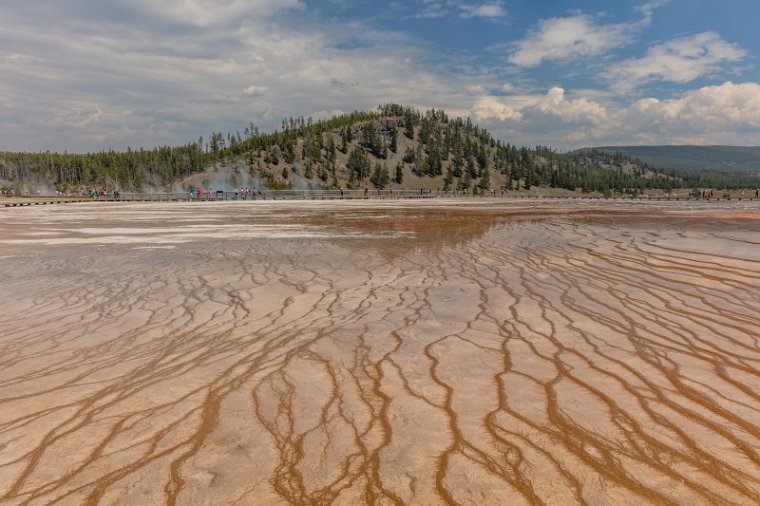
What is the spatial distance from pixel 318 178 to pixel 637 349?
104m

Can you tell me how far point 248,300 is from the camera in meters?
7.06

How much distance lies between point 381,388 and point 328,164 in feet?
370

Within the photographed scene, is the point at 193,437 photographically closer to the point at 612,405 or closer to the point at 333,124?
the point at 612,405

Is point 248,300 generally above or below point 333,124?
below

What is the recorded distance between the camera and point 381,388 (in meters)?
3.99

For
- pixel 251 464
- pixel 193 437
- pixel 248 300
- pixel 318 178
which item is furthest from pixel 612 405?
pixel 318 178

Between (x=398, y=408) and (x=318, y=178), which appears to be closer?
(x=398, y=408)

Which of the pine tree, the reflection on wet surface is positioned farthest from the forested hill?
the reflection on wet surface

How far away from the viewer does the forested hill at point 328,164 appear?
340 feet

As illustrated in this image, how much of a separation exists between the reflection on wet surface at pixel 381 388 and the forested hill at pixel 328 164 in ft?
279

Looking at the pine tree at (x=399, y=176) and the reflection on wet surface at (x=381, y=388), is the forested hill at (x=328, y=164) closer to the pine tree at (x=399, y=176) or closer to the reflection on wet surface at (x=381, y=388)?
the pine tree at (x=399, y=176)

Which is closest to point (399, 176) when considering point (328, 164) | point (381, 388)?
point (328, 164)

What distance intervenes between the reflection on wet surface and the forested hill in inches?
3346

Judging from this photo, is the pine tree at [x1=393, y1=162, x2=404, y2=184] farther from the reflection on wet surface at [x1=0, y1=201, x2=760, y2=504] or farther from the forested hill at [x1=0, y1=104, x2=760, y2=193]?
the reflection on wet surface at [x1=0, y1=201, x2=760, y2=504]
